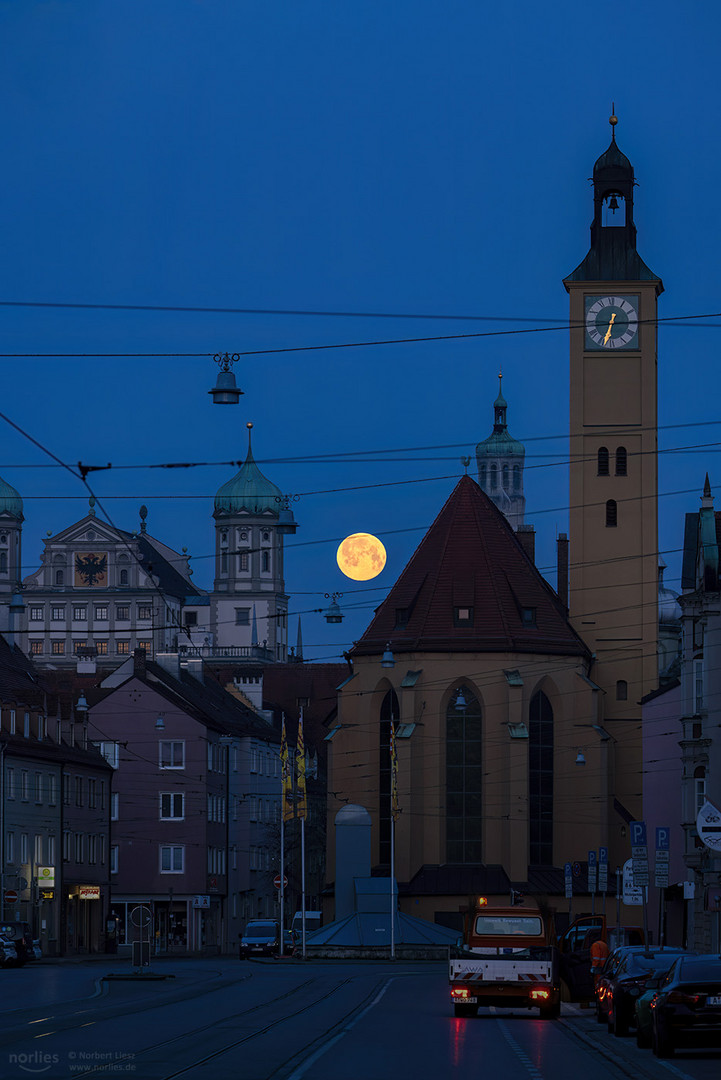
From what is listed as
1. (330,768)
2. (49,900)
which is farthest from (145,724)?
(49,900)

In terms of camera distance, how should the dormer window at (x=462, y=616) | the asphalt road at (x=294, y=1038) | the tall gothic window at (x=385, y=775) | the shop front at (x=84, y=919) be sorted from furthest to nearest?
1. the dormer window at (x=462, y=616)
2. the tall gothic window at (x=385, y=775)
3. the shop front at (x=84, y=919)
4. the asphalt road at (x=294, y=1038)

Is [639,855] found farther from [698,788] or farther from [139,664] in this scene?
[139,664]

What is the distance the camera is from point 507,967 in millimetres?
33531

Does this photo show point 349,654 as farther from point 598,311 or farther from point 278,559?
point 278,559

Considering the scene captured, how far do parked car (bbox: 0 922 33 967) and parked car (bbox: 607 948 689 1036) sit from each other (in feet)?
111

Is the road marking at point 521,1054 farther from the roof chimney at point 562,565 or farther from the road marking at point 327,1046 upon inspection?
the roof chimney at point 562,565

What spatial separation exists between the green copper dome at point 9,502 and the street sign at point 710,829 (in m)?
164

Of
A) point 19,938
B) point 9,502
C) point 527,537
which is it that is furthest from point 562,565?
point 9,502

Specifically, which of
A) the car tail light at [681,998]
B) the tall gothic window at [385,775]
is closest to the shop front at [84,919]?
the tall gothic window at [385,775]

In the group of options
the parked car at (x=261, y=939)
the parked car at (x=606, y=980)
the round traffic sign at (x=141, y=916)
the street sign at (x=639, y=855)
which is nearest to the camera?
the parked car at (x=606, y=980)

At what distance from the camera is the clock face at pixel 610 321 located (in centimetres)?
8769

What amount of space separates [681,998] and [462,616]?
6471 cm

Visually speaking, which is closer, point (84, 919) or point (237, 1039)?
point (237, 1039)

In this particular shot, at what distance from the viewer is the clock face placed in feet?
288
